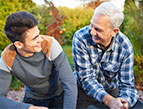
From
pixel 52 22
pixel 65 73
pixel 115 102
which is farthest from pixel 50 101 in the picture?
pixel 52 22

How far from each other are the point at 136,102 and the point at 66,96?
0.97 metres

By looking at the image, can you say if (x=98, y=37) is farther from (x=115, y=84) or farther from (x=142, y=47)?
(x=142, y=47)

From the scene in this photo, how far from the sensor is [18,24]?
1616mm

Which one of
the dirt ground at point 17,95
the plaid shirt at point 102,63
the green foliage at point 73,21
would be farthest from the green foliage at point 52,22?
the plaid shirt at point 102,63

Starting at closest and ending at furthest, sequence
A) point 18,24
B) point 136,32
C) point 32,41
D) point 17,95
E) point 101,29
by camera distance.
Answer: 1. point 18,24
2. point 32,41
3. point 101,29
4. point 17,95
5. point 136,32

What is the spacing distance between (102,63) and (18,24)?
1150mm

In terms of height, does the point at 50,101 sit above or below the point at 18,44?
below

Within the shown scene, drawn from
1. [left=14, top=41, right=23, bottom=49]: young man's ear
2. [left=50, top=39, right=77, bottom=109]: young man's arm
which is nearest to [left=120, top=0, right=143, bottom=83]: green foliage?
[left=50, top=39, right=77, bottom=109]: young man's arm

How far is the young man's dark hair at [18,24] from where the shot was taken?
1.61m

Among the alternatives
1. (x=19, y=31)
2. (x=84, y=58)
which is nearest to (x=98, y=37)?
(x=84, y=58)

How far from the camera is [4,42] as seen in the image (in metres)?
3.93

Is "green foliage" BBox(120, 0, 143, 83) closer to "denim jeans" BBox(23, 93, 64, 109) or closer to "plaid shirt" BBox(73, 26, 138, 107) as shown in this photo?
"plaid shirt" BBox(73, 26, 138, 107)

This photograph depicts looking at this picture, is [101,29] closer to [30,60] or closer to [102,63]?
[102,63]

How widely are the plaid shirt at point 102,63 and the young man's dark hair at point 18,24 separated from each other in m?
0.78
